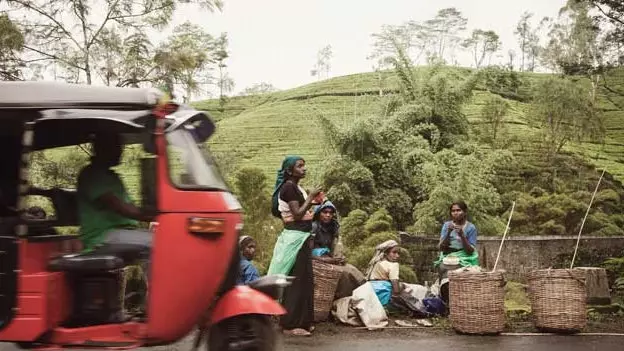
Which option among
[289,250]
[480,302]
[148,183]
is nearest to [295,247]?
[289,250]

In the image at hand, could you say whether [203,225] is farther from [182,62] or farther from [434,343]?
[182,62]

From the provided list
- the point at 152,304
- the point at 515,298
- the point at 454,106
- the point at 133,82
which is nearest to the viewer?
the point at 152,304

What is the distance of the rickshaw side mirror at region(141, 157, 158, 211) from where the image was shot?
17.1ft

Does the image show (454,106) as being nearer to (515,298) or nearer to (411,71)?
(411,71)

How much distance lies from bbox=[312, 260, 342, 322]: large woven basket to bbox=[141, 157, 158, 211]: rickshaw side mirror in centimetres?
406

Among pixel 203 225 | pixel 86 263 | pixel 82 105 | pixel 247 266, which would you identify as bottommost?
pixel 247 266

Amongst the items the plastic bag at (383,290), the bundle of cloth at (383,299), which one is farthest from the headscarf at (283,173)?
the plastic bag at (383,290)

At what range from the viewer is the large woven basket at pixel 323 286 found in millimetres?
9133

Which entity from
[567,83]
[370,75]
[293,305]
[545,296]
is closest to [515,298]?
[545,296]

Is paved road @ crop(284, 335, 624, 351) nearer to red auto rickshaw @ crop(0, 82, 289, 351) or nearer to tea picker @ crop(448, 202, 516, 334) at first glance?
tea picker @ crop(448, 202, 516, 334)

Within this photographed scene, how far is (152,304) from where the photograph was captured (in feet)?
16.7

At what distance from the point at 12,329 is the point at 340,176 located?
39.1 ft

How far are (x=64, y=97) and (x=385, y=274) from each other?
5617 millimetres

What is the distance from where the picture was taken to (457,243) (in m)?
9.58
